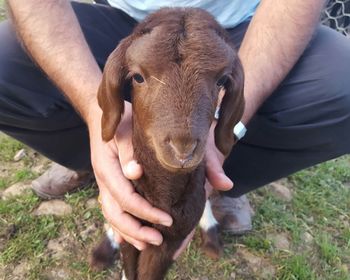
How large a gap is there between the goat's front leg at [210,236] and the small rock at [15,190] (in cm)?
110

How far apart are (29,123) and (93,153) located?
2.25ft

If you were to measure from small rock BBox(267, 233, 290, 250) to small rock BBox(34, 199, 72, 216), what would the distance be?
120 cm

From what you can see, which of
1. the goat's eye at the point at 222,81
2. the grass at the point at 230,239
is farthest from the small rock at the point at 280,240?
the goat's eye at the point at 222,81

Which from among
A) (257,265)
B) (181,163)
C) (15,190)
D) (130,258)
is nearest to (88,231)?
(15,190)

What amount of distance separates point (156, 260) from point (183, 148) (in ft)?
3.24

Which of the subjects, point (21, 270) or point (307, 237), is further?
point (307, 237)

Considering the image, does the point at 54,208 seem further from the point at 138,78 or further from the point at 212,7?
the point at 138,78

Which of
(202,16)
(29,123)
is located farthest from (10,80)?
(202,16)

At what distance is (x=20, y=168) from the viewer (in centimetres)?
339

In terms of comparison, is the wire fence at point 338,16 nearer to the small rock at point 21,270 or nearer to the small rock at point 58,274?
the small rock at point 58,274

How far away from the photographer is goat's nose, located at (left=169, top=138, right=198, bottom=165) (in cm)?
139

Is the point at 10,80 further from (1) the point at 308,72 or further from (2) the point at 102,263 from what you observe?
(1) the point at 308,72

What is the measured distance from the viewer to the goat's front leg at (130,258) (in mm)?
2362

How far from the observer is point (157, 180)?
190cm
